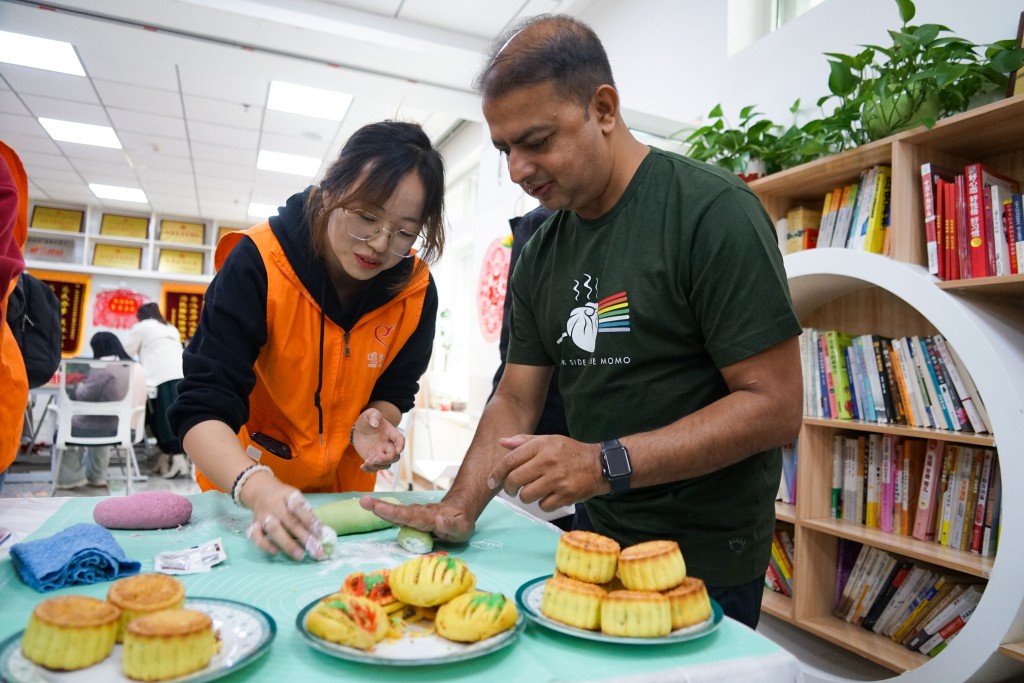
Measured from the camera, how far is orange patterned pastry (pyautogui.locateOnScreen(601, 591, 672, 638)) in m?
0.68

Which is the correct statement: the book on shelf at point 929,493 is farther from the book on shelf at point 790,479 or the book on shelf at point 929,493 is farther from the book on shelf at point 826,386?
the book on shelf at point 790,479

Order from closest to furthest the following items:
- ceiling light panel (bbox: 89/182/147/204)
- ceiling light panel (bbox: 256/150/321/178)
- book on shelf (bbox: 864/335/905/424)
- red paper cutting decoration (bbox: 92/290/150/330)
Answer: book on shelf (bbox: 864/335/905/424)
ceiling light panel (bbox: 256/150/321/178)
ceiling light panel (bbox: 89/182/147/204)
red paper cutting decoration (bbox: 92/290/150/330)

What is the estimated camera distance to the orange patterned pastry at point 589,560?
2.46 ft

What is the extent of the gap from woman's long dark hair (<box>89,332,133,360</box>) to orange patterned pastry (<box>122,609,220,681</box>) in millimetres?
6034

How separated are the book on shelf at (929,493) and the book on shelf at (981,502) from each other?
0.12m

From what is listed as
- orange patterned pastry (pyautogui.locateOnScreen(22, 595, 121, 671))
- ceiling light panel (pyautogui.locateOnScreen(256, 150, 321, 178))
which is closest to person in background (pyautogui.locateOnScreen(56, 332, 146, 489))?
ceiling light panel (pyautogui.locateOnScreen(256, 150, 321, 178))

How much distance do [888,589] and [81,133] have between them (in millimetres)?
7299

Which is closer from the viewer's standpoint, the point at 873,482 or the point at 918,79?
the point at 918,79

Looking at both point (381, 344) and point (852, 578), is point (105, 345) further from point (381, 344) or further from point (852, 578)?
point (852, 578)

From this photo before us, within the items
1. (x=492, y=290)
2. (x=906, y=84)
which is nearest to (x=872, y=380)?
(x=906, y=84)

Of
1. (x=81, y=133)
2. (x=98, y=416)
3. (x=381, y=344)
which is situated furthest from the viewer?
(x=81, y=133)

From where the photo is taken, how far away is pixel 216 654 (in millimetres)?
598

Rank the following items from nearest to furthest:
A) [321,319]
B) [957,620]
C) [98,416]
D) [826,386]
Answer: [321,319]
[957,620]
[826,386]
[98,416]

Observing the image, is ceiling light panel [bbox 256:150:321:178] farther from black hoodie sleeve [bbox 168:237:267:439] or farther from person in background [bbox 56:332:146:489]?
black hoodie sleeve [bbox 168:237:267:439]
